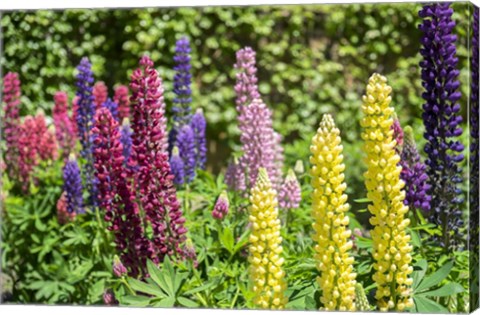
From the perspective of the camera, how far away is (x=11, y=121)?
5195 mm

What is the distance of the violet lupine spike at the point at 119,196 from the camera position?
3.81 m

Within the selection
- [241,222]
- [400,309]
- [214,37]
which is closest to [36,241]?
[241,222]

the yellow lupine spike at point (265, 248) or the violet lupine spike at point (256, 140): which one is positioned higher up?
the violet lupine spike at point (256, 140)

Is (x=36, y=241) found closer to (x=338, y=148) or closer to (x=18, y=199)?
(x=18, y=199)

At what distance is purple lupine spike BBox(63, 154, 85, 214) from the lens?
14.9 feet

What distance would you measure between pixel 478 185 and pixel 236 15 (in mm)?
4126

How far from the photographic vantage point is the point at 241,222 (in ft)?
13.6

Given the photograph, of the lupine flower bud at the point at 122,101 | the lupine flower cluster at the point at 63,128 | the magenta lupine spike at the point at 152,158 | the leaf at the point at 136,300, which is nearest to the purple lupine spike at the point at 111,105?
the lupine flower bud at the point at 122,101

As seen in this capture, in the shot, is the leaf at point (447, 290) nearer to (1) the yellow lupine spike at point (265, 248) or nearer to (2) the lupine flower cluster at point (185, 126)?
(1) the yellow lupine spike at point (265, 248)

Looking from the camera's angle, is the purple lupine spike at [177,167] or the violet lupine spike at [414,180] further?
the purple lupine spike at [177,167]

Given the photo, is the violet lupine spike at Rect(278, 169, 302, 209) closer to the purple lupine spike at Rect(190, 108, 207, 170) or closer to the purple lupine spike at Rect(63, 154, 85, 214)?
the purple lupine spike at Rect(190, 108, 207, 170)

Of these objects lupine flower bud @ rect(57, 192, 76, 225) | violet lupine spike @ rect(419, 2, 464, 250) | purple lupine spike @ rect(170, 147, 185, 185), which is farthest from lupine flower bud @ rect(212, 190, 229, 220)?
lupine flower bud @ rect(57, 192, 76, 225)

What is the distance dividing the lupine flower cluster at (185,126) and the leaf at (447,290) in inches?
60.9

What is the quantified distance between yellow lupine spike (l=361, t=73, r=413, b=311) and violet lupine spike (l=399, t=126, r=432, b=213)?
0.38 metres
